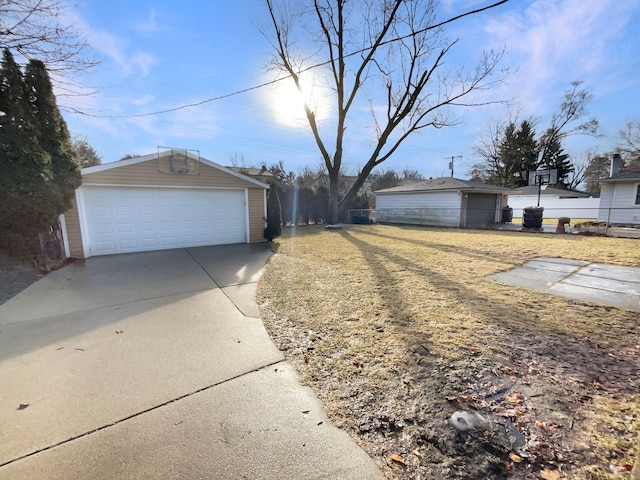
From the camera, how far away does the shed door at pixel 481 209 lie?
1639 centimetres

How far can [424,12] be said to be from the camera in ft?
40.1

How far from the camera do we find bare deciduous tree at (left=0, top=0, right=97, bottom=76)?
5781 millimetres

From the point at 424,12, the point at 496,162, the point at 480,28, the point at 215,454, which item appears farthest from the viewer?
the point at 496,162

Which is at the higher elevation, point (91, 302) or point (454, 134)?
point (454, 134)

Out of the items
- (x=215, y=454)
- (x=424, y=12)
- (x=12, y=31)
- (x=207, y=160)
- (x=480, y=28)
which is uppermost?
(x=424, y=12)

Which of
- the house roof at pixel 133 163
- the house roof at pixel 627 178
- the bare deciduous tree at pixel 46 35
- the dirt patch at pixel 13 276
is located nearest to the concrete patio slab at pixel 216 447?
the dirt patch at pixel 13 276

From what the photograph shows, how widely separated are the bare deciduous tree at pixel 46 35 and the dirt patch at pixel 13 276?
4588mm

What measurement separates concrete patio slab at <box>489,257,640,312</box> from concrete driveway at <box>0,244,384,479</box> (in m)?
4.49

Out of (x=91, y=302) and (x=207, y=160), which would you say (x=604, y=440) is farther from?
(x=207, y=160)

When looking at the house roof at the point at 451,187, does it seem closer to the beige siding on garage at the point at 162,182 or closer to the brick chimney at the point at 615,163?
the brick chimney at the point at 615,163

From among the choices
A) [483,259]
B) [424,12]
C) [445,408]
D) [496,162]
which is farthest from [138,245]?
[496,162]

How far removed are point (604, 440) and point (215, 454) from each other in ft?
7.89

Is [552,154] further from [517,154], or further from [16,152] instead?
[16,152]

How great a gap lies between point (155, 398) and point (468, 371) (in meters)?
2.65
